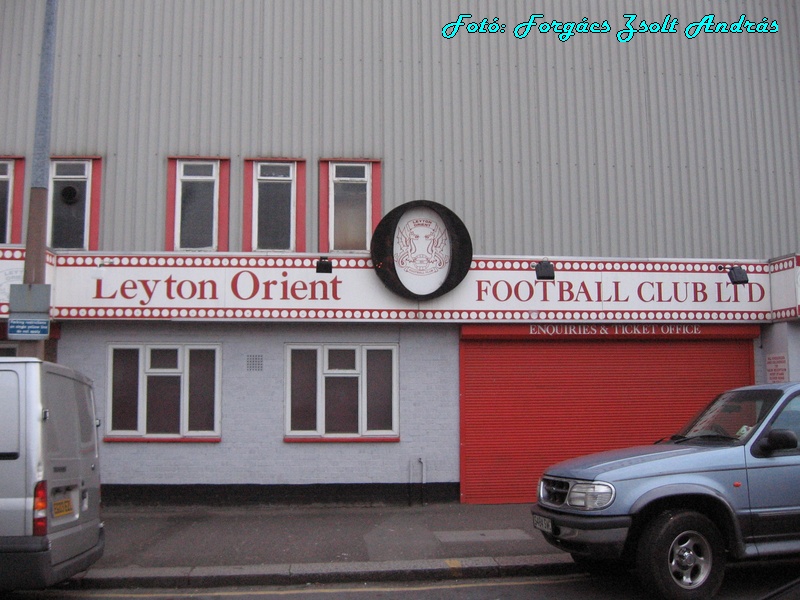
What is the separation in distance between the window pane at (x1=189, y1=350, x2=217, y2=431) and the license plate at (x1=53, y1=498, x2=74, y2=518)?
4851mm

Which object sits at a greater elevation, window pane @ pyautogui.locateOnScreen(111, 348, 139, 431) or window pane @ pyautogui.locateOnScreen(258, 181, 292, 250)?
window pane @ pyautogui.locateOnScreen(258, 181, 292, 250)

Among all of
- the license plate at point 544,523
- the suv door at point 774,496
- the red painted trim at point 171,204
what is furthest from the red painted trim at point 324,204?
the suv door at point 774,496

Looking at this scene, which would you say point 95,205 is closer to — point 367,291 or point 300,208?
point 300,208

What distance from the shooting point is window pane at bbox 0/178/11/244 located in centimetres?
1209

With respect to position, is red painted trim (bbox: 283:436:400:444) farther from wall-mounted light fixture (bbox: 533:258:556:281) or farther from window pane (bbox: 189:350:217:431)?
wall-mounted light fixture (bbox: 533:258:556:281)

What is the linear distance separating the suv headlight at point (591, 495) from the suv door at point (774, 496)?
4.35 feet

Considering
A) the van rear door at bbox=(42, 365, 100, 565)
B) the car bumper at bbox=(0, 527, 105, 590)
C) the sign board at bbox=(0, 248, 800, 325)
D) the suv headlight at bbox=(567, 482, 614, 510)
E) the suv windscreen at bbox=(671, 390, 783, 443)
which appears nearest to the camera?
the car bumper at bbox=(0, 527, 105, 590)

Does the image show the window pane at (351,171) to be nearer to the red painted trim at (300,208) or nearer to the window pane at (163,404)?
the red painted trim at (300,208)

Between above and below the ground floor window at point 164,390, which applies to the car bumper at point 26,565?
below

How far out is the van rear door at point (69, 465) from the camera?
6547mm

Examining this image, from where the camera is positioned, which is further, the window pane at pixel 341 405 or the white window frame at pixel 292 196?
the white window frame at pixel 292 196

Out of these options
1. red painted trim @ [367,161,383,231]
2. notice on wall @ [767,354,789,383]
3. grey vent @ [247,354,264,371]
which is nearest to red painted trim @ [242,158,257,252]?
grey vent @ [247,354,264,371]

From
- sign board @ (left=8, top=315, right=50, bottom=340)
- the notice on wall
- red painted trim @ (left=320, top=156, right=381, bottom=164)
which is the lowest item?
the notice on wall

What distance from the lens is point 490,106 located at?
12742 mm
